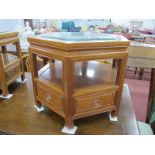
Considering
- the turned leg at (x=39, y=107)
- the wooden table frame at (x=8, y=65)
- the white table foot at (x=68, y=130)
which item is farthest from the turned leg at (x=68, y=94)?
the wooden table frame at (x=8, y=65)

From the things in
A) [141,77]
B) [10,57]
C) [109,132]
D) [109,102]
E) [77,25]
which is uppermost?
[77,25]

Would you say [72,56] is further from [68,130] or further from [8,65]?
[8,65]

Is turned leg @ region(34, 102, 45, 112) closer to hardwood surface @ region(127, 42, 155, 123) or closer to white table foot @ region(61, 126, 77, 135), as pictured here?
white table foot @ region(61, 126, 77, 135)

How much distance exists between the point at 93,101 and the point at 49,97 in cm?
20

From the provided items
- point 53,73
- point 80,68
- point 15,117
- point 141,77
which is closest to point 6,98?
point 15,117

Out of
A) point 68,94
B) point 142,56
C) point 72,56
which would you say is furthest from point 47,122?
point 142,56

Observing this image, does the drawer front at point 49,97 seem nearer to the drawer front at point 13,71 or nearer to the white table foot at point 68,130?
the white table foot at point 68,130

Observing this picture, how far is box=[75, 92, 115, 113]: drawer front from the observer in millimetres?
645

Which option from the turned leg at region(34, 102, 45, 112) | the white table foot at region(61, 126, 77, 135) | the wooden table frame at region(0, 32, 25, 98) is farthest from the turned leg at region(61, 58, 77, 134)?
the wooden table frame at region(0, 32, 25, 98)

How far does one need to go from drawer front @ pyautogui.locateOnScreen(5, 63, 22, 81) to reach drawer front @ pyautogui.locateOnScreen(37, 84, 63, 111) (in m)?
0.29

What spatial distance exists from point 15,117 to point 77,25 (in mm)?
2592
